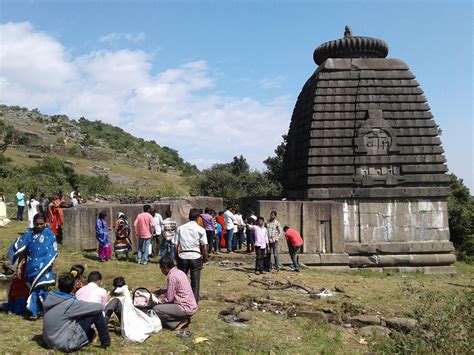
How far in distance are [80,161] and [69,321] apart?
1793 inches

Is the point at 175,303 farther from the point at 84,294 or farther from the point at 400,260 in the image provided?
the point at 400,260

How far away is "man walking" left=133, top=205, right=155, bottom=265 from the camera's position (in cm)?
1081

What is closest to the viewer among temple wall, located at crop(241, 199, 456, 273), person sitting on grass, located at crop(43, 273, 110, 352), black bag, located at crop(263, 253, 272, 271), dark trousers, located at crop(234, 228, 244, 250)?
person sitting on grass, located at crop(43, 273, 110, 352)

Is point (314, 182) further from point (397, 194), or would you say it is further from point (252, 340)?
point (252, 340)

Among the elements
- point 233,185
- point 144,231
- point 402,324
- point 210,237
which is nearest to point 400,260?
point 210,237

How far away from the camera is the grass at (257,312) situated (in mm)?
5859

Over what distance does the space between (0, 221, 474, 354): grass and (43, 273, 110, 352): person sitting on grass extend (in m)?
0.23

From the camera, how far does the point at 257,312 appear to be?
7.59m

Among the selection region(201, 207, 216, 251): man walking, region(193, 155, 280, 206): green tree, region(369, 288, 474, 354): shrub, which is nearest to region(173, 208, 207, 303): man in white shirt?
region(369, 288, 474, 354): shrub

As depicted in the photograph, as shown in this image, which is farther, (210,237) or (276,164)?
(276,164)

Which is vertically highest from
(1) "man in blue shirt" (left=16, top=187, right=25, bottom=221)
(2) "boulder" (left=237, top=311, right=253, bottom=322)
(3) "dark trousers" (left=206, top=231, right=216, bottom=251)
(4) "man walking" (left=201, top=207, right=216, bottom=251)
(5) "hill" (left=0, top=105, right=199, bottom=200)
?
(5) "hill" (left=0, top=105, right=199, bottom=200)

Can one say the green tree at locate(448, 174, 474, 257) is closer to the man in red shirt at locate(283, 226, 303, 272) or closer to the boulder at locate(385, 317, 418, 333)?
the man in red shirt at locate(283, 226, 303, 272)

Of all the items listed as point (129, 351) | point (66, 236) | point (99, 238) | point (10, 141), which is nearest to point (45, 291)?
point (129, 351)

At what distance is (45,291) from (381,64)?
43.0ft
